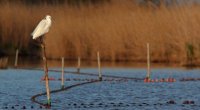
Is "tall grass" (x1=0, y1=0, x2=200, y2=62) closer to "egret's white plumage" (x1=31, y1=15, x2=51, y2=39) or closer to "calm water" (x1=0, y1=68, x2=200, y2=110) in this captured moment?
"calm water" (x1=0, y1=68, x2=200, y2=110)

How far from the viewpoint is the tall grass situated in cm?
3778

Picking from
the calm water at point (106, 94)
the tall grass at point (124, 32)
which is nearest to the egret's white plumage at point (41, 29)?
the calm water at point (106, 94)

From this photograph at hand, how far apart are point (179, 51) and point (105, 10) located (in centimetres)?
528

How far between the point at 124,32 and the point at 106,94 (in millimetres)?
14277

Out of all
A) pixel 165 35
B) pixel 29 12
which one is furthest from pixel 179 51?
pixel 29 12

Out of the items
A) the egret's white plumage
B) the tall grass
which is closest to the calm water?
the egret's white plumage

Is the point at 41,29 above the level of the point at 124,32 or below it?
below

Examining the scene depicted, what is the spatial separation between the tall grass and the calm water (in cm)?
351

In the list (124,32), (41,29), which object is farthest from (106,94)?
(124,32)

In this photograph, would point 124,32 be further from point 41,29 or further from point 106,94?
point 41,29

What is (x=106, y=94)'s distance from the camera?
2566 cm

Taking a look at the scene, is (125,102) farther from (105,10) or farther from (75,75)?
(105,10)

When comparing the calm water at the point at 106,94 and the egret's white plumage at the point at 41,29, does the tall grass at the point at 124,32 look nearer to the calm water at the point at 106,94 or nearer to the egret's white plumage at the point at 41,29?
the calm water at the point at 106,94

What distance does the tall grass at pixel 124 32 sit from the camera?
3778cm
